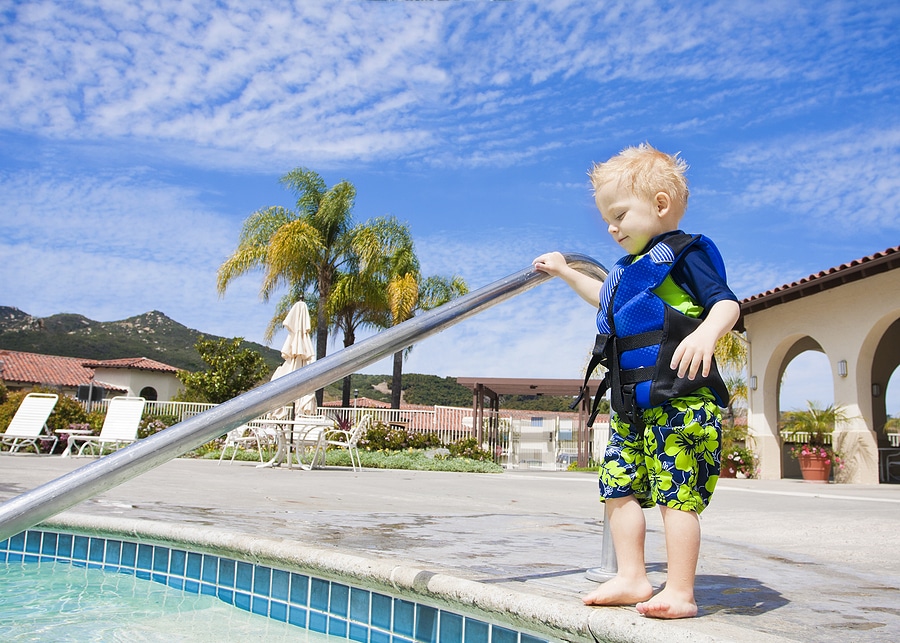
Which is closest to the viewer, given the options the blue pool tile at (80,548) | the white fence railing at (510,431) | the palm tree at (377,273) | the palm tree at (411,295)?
the blue pool tile at (80,548)

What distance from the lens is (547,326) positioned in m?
11.3

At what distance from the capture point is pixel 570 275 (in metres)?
2.22

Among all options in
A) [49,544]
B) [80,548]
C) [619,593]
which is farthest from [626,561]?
[49,544]

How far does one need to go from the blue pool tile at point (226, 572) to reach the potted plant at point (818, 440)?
12495mm

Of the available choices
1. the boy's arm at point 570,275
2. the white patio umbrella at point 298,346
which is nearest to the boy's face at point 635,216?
the boy's arm at point 570,275

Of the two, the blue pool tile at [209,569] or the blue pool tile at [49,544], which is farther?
the blue pool tile at [49,544]

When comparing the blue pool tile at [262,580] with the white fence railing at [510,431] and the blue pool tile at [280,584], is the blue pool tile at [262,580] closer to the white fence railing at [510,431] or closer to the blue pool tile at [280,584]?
the blue pool tile at [280,584]

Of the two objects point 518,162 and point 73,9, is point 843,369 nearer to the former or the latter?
point 518,162

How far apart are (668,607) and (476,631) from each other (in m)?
0.49

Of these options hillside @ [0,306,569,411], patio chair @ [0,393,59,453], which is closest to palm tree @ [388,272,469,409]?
patio chair @ [0,393,59,453]

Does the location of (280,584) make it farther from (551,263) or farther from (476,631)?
(551,263)

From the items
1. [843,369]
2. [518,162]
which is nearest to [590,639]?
[518,162]

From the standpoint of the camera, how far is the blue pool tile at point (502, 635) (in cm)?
167

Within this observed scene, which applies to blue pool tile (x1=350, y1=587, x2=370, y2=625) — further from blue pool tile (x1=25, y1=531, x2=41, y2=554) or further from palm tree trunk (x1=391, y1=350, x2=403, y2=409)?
palm tree trunk (x1=391, y1=350, x2=403, y2=409)
